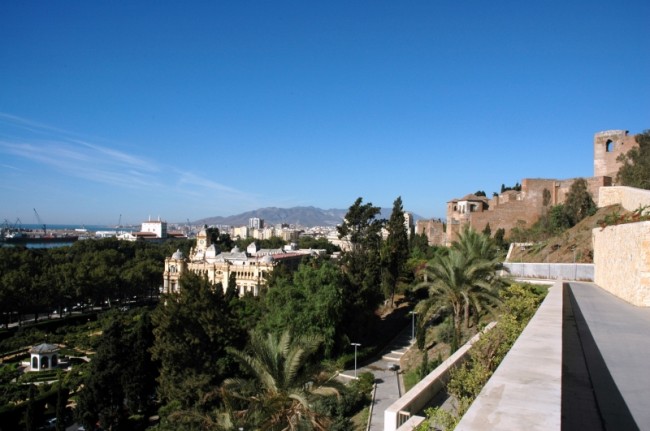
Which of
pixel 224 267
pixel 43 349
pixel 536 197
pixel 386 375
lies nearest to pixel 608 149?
pixel 536 197

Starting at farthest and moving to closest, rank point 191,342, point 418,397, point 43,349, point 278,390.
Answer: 1. point 43,349
2. point 191,342
3. point 278,390
4. point 418,397

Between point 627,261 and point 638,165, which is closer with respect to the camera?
point 627,261

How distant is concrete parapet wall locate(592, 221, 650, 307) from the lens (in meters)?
8.77

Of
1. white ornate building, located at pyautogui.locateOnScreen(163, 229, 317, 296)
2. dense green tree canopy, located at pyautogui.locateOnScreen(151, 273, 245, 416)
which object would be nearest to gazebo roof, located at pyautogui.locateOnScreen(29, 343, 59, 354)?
dense green tree canopy, located at pyautogui.locateOnScreen(151, 273, 245, 416)

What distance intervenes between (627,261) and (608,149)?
30.4m

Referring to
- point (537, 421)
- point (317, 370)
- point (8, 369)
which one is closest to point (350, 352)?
point (317, 370)

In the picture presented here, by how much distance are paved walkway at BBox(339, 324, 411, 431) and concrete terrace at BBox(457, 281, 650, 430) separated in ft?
32.1

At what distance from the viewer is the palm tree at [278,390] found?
26.5 feet

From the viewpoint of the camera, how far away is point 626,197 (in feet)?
60.1

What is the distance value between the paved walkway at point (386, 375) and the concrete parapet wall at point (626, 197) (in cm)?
1092

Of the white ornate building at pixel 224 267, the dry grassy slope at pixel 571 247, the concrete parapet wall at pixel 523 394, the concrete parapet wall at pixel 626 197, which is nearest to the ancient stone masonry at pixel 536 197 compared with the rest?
the dry grassy slope at pixel 571 247

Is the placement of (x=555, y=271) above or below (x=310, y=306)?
above

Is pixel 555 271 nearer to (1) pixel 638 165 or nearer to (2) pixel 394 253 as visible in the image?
(1) pixel 638 165

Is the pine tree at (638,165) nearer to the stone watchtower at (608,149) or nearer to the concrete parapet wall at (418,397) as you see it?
the stone watchtower at (608,149)
